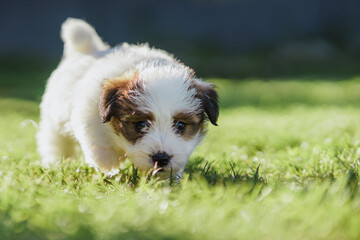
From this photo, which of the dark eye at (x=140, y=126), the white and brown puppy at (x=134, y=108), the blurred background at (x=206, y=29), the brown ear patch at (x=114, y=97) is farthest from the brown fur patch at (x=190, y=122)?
the blurred background at (x=206, y=29)

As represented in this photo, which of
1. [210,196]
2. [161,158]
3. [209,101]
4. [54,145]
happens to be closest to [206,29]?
[54,145]

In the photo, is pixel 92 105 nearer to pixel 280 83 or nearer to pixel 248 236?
pixel 248 236

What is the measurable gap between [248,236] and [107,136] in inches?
68.7

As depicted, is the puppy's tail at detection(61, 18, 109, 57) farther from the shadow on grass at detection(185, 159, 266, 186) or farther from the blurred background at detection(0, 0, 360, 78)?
the blurred background at detection(0, 0, 360, 78)

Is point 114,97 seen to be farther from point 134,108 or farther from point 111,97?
point 134,108

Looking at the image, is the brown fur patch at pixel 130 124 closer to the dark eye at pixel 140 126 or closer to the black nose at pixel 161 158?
the dark eye at pixel 140 126

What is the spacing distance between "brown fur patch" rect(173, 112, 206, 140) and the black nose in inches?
12.4

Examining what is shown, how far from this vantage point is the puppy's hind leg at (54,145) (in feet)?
14.3

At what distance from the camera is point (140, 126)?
304cm

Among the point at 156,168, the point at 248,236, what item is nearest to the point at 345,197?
the point at 248,236

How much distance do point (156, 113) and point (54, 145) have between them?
186 cm

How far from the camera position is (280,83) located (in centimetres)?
1056

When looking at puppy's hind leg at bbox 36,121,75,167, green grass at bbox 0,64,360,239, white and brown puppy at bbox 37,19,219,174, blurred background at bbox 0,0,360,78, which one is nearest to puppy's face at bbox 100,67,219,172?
white and brown puppy at bbox 37,19,219,174

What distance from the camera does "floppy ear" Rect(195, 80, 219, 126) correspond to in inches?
130
